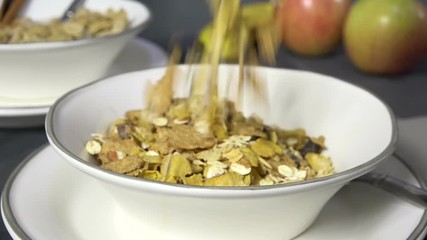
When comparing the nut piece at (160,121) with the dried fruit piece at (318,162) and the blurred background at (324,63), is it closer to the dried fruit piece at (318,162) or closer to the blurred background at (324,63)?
the dried fruit piece at (318,162)

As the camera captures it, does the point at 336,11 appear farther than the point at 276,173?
Yes

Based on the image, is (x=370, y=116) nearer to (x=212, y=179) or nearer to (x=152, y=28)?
(x=212, y=179)

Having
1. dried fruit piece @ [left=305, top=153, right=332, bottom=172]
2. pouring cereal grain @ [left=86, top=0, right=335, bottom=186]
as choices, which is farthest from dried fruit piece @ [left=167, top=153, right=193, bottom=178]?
dried fruit piece @ [left=305, top=153, right=332, bottom=172]

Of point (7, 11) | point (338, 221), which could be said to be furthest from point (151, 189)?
point (7, 11)

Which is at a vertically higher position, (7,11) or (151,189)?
(151,189)

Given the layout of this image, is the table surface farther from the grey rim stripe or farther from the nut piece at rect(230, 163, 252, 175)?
the nut piece at rect(230, 163, 252, 175)

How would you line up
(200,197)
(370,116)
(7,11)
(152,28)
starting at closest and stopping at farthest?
(200,197) → (370,116) → (7,11) → (152,28)

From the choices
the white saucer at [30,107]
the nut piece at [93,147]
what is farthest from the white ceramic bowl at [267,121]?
the white saucer at [30,107]
